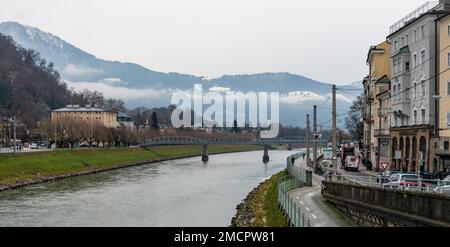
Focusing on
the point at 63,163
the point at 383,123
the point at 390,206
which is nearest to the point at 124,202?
the point at 390,206

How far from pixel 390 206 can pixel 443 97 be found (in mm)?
22913

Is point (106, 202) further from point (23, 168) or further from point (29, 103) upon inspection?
point (29, 103)

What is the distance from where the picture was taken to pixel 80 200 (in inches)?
1699

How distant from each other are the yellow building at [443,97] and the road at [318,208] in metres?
8.34

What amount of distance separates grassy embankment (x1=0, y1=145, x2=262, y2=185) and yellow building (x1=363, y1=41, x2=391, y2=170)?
3571cm

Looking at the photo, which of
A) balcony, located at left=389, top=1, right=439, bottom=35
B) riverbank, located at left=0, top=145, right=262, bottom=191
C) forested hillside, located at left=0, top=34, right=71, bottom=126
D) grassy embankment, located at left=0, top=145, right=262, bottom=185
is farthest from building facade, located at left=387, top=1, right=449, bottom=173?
forested hillside, located at left=0, top=34, right=71, bottom=126

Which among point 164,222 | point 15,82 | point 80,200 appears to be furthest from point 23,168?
point 15,82

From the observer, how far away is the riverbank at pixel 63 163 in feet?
195

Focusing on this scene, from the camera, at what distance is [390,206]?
19609 mm

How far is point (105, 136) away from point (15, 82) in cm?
6441

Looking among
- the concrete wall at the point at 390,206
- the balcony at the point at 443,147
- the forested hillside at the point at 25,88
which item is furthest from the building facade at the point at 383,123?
the forested hillside at the point at 25,88

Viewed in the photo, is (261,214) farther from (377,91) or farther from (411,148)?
(377,91)

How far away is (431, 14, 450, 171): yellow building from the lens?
3797 cm

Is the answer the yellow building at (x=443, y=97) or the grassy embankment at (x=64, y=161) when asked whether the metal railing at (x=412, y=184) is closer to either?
the yellow building at (x=443, y=97)
